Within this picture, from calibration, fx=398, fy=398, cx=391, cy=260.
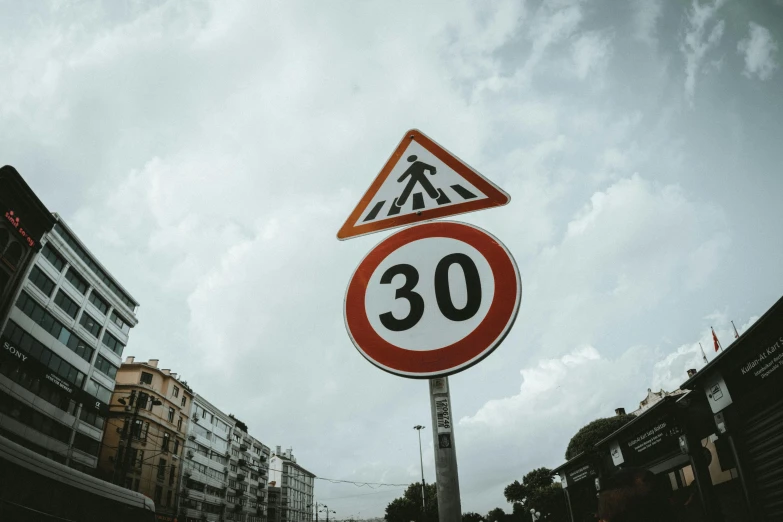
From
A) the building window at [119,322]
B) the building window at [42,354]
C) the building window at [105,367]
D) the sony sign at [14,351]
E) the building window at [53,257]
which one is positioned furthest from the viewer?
the building window at [119,322]

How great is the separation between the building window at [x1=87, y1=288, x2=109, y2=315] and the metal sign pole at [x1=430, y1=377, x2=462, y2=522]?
46.0m

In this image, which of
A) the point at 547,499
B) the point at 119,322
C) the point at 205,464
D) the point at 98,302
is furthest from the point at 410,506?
the point at 98,302

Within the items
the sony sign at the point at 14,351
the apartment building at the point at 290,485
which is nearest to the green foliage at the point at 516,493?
the apartment building at the point at 290,485

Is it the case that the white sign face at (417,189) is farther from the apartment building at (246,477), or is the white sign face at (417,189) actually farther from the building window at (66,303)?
the apartment building at (246,477)

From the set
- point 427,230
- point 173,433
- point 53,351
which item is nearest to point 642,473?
point 427,230

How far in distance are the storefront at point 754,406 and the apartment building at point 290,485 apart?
301 feet

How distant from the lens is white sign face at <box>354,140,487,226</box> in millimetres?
2145

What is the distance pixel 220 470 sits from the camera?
58.1m

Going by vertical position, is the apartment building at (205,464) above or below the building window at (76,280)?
below

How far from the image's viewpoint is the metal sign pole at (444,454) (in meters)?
1.38

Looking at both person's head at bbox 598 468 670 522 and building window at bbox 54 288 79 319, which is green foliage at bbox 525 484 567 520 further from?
building window at bbox 54 288 79 319

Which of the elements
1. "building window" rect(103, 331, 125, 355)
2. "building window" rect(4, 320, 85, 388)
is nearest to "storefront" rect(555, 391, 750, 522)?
"building window" rect(4, 320, 85, 388)

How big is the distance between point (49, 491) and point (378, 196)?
11.0 m

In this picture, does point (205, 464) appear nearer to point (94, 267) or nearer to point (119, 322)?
point (119, 322)
